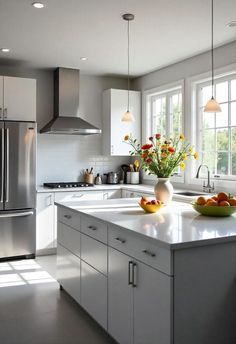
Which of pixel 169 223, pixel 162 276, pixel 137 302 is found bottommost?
pixel 137 302

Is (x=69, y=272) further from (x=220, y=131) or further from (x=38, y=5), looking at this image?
(x=220, y=131)

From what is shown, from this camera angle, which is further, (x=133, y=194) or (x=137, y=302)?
(x=133, y=194)

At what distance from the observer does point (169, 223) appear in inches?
95.7

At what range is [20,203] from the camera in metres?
4.78

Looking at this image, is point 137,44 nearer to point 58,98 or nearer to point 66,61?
point 66,61

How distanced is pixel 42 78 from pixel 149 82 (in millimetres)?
1624

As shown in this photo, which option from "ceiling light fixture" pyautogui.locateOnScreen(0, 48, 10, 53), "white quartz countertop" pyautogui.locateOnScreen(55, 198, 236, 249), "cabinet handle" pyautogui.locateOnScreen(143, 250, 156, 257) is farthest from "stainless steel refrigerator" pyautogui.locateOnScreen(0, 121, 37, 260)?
"cabinet handle" pyautogui.locateOnScreen(143, 250, 156, 257)

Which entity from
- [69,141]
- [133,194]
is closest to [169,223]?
[133,194]

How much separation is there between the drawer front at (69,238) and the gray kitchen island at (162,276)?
0.92ft

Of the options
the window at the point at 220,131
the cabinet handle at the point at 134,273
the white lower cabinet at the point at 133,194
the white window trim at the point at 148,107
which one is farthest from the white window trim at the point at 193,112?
the cabinet handle at the point at 134,273

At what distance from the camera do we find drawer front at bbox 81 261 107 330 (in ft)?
8.63

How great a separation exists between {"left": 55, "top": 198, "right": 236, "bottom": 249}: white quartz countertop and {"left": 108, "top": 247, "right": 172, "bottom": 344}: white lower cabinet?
20cm

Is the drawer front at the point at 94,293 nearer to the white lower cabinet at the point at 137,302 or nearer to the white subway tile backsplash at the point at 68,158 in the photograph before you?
the white lower cabinet at the point at 137,302

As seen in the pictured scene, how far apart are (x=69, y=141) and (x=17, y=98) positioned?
46.2 inches
